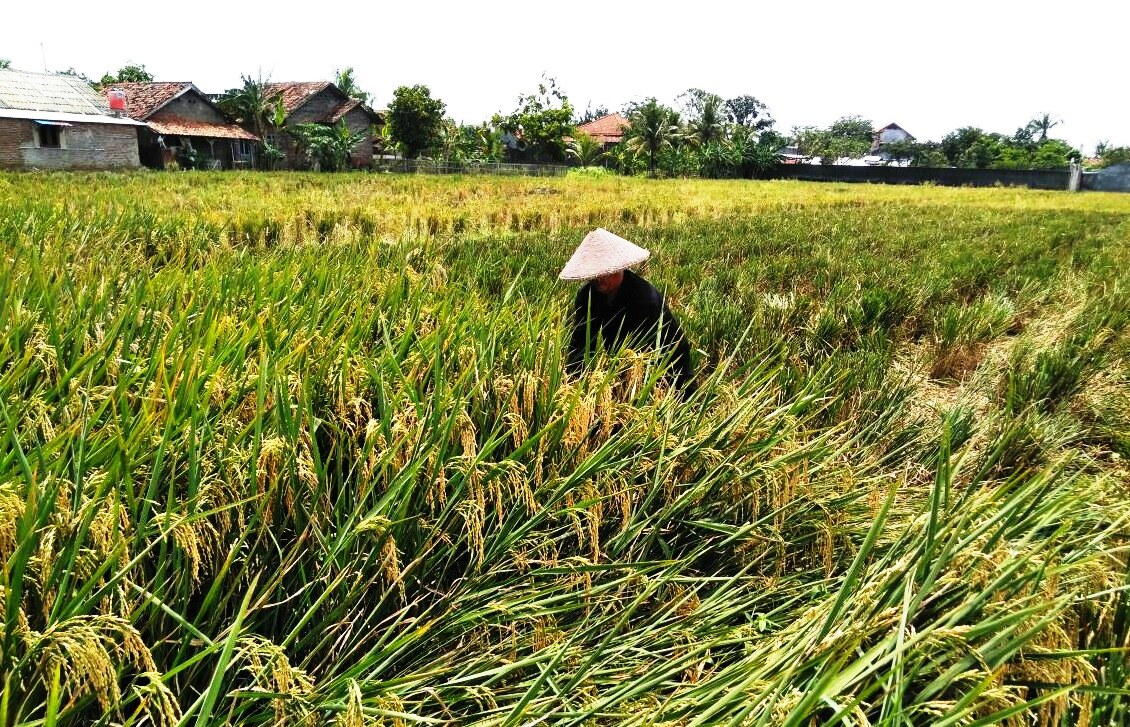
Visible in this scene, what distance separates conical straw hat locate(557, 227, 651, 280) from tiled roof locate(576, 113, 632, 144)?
5291cm

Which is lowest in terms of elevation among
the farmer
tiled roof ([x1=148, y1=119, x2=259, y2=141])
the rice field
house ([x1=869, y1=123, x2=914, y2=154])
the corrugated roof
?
the rice field

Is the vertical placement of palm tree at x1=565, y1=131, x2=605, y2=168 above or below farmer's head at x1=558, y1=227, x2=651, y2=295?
above

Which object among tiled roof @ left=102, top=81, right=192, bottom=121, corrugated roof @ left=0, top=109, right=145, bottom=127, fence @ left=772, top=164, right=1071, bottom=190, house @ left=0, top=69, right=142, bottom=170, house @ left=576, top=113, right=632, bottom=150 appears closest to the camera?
corrugated roof @ left=0, top=109, right=145, bottom=127

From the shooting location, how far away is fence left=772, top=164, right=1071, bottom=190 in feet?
117

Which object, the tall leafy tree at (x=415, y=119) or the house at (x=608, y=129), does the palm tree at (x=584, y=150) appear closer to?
the tall leafy tree at (x=415, y=119)

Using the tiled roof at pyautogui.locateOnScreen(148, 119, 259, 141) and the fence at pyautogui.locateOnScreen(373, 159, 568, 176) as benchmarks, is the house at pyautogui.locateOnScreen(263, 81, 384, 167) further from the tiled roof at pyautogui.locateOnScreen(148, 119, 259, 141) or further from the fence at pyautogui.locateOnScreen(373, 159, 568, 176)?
the tiled roof at pyautogui.locateOnScreen(148, 119, 259, 141)

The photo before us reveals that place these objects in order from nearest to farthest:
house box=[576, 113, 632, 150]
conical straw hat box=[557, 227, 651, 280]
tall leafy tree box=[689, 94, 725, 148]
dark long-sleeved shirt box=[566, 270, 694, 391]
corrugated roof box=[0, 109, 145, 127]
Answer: conical straw hat box=[557, 227, 651, 280] < dark long-sleeved shirt box=[566, 270, 694, 391] < corrugated roof box=[0, 109, 145, 127] < tall leafy tree box=[689, 94, 725, 148] < house box=[576, 113, 632, 150]

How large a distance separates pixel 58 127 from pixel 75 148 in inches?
32.1

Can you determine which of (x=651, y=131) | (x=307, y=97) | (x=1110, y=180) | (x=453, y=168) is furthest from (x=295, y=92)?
(x=1110, y=180)

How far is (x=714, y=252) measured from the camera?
7160 mm

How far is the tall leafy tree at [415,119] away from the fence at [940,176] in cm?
2263

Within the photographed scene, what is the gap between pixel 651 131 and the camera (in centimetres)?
3981

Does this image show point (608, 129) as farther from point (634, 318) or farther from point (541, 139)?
point (634, 318)

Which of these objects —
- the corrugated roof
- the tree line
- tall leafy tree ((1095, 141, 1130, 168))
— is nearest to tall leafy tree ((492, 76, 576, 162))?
the tree line
